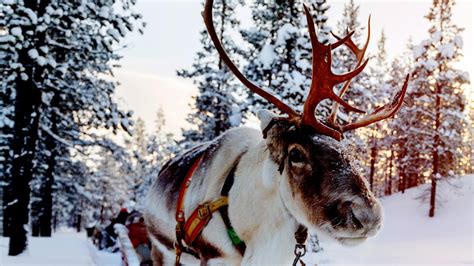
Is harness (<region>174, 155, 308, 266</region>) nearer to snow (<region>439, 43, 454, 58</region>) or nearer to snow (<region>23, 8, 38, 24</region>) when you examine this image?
snow (<region>23, 8, 38, 24</region>)

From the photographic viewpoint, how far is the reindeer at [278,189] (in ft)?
8.29

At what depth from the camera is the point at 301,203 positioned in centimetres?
271

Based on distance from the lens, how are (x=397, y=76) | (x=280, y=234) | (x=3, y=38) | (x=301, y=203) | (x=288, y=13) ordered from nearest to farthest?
(x=301, y=203), (x=280, y=234), (x=3, y=38), (x=288, y=13), (x=397, y=76)

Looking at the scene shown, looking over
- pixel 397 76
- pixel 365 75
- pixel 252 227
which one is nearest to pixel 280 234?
pixel 252 227

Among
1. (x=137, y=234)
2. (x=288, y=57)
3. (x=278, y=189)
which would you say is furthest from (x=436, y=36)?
(x=278, y=189)

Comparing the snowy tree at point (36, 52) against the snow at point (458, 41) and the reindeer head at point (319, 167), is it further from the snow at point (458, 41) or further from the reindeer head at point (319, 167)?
the snow at point (458, 41)

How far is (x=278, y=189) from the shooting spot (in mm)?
Result: 2996

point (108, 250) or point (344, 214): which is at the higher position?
point (344, 214)

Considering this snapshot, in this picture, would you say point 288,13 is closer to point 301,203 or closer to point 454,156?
point 301,203

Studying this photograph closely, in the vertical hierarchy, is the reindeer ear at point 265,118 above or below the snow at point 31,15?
below

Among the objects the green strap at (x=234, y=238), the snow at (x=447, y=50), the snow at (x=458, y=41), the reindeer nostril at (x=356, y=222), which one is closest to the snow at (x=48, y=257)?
the green strap at (x=234, y=238)

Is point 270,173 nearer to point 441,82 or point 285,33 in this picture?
point 285,33

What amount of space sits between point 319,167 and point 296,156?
0.18 metres

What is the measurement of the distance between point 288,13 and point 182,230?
15.0 meters
